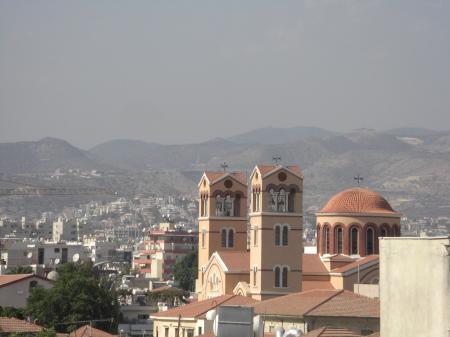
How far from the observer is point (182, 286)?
529 feet

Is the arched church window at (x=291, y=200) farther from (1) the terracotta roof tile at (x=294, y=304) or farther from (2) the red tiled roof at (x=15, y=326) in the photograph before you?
(2) the red tiled roof at (x=15, y=326)

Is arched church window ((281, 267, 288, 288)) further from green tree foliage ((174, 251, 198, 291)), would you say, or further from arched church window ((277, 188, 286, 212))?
green tree foliage ((174, 251, 198, 291))

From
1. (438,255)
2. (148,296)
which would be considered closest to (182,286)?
(148,296)

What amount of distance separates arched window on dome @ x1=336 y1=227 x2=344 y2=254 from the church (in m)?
0.06

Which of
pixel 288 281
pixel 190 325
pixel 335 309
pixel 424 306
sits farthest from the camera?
pixel 288 281

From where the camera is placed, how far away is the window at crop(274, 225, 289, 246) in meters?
81.2

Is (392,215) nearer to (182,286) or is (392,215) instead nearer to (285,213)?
(285,213)

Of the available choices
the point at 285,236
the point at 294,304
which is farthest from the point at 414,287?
the point at 285,236

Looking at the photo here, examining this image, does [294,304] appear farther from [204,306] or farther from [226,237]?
[226,237]

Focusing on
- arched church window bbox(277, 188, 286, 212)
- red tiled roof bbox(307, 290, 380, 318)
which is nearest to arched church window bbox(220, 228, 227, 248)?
arched church window bbox(277, 188, 286, 212)

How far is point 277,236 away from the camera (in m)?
81.2

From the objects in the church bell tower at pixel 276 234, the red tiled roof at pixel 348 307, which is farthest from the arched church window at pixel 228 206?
the red tiled roof at pixel 348 307

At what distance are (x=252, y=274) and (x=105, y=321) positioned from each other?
10.2 metres

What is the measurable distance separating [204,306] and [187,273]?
90.8 m
